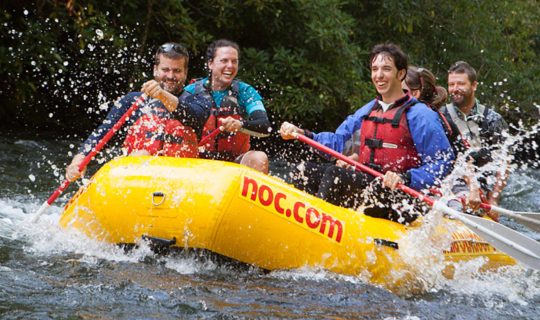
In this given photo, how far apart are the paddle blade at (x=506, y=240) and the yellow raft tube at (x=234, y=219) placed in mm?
478

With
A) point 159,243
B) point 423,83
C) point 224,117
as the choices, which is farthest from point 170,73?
point 423,83

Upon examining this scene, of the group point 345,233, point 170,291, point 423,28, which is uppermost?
point 423,28

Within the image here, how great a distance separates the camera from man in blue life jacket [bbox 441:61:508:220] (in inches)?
209

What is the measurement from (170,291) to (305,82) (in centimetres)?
671

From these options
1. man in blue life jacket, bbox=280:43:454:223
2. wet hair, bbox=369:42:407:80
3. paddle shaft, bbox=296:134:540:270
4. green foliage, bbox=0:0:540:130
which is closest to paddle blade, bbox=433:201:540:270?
paddle shaft, bbox=296:134:540:270

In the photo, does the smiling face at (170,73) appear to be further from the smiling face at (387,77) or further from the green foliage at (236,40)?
the green foliage at (236,40)

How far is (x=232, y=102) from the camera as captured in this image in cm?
492

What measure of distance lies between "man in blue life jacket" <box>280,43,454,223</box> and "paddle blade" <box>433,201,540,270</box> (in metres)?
0.32

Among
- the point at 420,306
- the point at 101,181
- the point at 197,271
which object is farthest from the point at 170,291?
the point at 420,306

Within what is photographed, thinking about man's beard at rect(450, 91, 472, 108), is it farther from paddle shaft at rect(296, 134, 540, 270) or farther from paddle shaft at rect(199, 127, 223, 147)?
paddle shaft at rect(199, 127, 223, 147)

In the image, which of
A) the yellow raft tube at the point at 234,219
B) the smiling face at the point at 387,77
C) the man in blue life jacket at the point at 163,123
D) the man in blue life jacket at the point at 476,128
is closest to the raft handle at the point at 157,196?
the yellow raft tube at the point at 234,219

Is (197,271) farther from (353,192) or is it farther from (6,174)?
(6,174)

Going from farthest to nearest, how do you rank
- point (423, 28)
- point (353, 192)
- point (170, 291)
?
point (423, 28), point (353, 192), point (170, 291)

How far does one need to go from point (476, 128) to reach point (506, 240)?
141 cm
